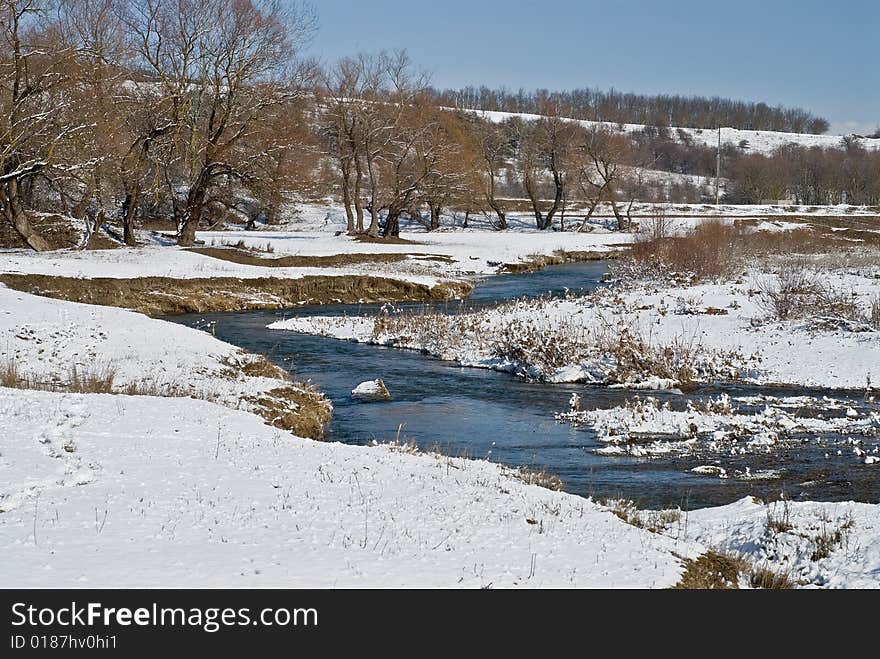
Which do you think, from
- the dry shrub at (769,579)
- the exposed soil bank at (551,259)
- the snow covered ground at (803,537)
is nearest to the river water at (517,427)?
the snow covered ground at (803,537)

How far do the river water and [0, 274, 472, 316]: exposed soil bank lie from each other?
4.05m

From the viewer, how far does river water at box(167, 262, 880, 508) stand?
9.91 meters

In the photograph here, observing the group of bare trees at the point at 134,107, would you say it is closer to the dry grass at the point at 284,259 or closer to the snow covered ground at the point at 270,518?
the dry grass at the point at 284,259

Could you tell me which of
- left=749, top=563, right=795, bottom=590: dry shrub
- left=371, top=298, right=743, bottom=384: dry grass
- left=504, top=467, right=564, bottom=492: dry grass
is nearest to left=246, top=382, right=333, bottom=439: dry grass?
left=504, top=467, right=564, bottom=492: dry grass

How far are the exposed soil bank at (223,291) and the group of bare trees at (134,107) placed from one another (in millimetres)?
5115

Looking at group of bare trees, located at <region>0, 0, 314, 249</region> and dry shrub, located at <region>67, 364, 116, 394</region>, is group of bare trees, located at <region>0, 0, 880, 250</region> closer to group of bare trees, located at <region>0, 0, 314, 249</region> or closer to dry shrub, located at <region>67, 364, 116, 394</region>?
group of bare trees, located at <region>0, 0, 314, 249</region>

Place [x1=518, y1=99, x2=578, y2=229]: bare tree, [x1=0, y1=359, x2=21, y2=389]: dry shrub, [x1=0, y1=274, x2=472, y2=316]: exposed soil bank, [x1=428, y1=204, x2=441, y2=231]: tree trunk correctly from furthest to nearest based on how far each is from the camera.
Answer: [x1=518, y1=99, x2=578, y2=229]: bare tree → [x1=428, y1=204, x2=441, y2=231]: tree trunk → [x1=0, y1=274, x2=472, y2=316]: exposed soil bank → [x1=0, y1=359, x2=21, y2=389]: dry shrub

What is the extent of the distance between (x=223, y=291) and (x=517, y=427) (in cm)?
1758

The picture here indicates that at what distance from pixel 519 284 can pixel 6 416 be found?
26.8 metres

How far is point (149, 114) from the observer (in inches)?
1385

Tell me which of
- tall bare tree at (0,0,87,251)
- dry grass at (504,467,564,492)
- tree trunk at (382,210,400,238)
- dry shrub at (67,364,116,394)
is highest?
tall bare tree at (0,0,87,251)

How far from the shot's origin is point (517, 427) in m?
13.6
